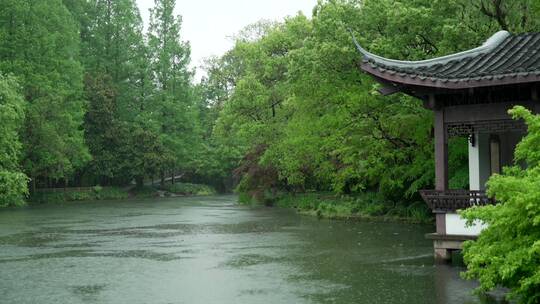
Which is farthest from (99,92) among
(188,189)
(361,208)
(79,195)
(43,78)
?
(361,208)

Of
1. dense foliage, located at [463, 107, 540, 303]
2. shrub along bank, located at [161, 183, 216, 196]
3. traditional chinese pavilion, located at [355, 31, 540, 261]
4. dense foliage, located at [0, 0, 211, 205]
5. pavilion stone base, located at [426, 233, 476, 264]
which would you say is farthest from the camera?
shrub along bank, located at [161, 183, 216, 196]

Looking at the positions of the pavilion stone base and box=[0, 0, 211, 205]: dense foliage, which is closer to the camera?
the pavilion stone base

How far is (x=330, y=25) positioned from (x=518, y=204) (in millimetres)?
18743

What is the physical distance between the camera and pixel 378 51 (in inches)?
874

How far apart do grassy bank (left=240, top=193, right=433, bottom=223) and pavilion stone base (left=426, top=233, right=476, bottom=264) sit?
1113cm

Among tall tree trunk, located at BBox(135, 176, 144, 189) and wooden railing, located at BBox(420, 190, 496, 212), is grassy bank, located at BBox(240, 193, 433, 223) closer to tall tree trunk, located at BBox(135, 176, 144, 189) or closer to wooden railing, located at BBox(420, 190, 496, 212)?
wooden railing, located at BBox(420, 190, 496, 212)

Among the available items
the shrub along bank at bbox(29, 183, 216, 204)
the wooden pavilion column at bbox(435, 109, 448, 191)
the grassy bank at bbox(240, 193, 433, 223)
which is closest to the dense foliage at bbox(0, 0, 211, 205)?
the shrub along bank at bbox(29, 183, 216, 204)

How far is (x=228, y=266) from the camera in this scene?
1430cm

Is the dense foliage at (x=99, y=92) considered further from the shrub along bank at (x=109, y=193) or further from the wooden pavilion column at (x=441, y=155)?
the wooden pavilion column at (x=441, y=155)

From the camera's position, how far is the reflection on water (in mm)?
10750

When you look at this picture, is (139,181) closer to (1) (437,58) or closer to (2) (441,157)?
(1) (437,58)

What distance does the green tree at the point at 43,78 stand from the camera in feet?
157

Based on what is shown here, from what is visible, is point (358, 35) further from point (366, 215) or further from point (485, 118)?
point (485, 118)

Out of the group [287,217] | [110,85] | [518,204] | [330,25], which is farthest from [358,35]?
[110,85]
